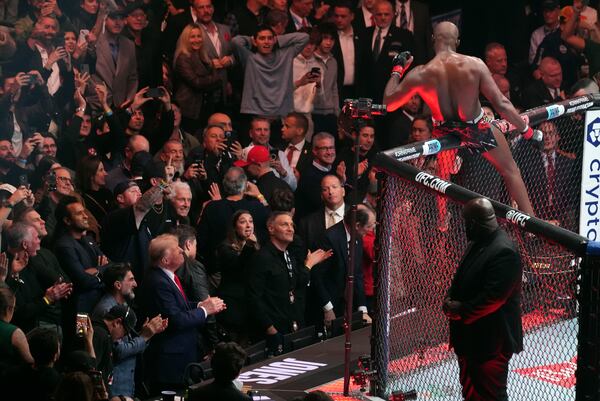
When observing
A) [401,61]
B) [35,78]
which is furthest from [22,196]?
[401,61]

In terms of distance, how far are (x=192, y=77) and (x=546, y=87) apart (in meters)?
4.26

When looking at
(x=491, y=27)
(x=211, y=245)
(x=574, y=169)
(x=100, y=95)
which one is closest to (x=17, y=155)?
(x=100, y=95)

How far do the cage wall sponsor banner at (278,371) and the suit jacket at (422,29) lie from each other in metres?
6.45

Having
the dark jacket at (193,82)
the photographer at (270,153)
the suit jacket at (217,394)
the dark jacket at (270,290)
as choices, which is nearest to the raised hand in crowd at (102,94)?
the dark jacket at (193,82)

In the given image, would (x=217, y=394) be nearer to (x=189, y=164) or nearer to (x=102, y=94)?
(x=189, y=164)

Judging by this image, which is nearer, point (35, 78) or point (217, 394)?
point (217, 394)

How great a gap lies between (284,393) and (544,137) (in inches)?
131

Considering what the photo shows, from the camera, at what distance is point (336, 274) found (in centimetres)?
1156

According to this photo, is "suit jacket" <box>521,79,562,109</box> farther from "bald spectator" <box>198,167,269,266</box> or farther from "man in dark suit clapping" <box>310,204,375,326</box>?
"bald spectator" <box>198,167,269,266</box>

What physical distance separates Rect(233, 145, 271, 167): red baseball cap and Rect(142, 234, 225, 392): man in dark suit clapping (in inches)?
112

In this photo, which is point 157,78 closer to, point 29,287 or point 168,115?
point 168,115

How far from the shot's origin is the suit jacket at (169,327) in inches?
377

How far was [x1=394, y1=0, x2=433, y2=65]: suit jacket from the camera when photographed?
592 inches

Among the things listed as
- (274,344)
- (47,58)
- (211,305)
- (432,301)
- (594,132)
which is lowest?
(274,344)
